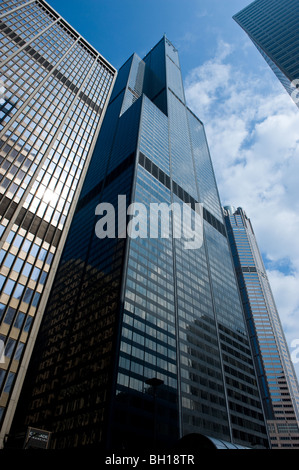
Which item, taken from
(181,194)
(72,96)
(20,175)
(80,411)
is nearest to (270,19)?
(181,194)

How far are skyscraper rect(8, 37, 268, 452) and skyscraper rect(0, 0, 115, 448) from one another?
30.5 metres

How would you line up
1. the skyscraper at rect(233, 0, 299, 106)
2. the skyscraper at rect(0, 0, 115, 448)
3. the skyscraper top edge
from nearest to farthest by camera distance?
the skyscraper at rect(0, 0, 115, 448) < the skyscraper top edge < the skyscraper at rect(233, 0, 299, 106)

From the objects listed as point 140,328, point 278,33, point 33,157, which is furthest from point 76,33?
point 140,328

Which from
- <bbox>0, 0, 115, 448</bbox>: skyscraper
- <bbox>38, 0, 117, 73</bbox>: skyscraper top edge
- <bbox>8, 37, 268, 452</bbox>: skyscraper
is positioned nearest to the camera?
<bbox>0, 0, 115, 448</bbox>: skyscraper

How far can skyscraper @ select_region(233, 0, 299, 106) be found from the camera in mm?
103188

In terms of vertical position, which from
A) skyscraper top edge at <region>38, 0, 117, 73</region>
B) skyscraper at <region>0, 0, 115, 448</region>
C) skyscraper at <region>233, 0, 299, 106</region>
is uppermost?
skyscraper at <region>233, 0, 299, 106</region>

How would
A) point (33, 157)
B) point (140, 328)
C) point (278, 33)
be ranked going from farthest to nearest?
point (278, 33) < point (140, 328) < point (33, 157)

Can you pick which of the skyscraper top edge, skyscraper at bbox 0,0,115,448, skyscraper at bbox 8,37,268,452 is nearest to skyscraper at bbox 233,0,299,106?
skyscraper at bbox 8,37,268,452

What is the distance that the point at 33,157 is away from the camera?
149 feet

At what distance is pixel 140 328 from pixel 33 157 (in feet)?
171

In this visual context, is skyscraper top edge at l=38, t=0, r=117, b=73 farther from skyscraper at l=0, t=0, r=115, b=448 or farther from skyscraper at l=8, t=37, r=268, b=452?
skyscraper at l=8, t=37, r=268, b=452

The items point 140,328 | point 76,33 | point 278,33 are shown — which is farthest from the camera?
point 278,33

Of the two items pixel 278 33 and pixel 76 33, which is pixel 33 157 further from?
pixel 278 33

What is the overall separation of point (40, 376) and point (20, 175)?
8117 centimetres
